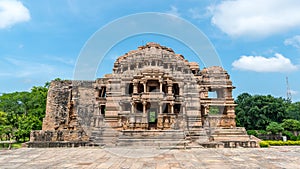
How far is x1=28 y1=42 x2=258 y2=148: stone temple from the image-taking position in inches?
806

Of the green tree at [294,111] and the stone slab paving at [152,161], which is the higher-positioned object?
the green tree at [294,111]

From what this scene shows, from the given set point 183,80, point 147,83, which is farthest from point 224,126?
point 147,83

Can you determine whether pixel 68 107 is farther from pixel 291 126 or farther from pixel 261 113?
pixel 261 113

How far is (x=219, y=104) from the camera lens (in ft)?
79.8

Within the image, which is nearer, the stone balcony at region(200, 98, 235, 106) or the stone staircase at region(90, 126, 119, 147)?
the stone staircase at region(90, 126, 119, 147)

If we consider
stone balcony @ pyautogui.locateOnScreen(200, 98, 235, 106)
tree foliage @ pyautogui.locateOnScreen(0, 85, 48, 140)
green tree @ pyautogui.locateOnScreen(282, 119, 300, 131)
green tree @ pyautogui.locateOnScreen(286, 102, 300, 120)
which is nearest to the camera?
stone balcony @ pyautogui.locateOnScreen(200, 98, 235, 106)

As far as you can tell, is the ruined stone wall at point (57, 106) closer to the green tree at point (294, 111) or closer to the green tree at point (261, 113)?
the green tree at point (261, 113)

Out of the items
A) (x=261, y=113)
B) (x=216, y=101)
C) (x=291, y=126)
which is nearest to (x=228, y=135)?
(x=216, y=101)

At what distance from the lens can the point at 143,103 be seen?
22875 mm

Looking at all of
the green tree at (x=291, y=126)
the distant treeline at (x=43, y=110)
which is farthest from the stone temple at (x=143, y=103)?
the green tree at (x=291, y=126)

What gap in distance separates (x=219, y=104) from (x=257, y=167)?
15966 mm

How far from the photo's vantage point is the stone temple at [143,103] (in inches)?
806

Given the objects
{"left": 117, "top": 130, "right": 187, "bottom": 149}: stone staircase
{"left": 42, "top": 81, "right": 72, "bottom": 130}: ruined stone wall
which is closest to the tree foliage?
{"left": 42, "top": 81, "right": 72, "bottom": 130}: ruined stone wall

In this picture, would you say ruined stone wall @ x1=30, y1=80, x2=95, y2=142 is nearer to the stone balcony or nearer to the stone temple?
the stone temple
